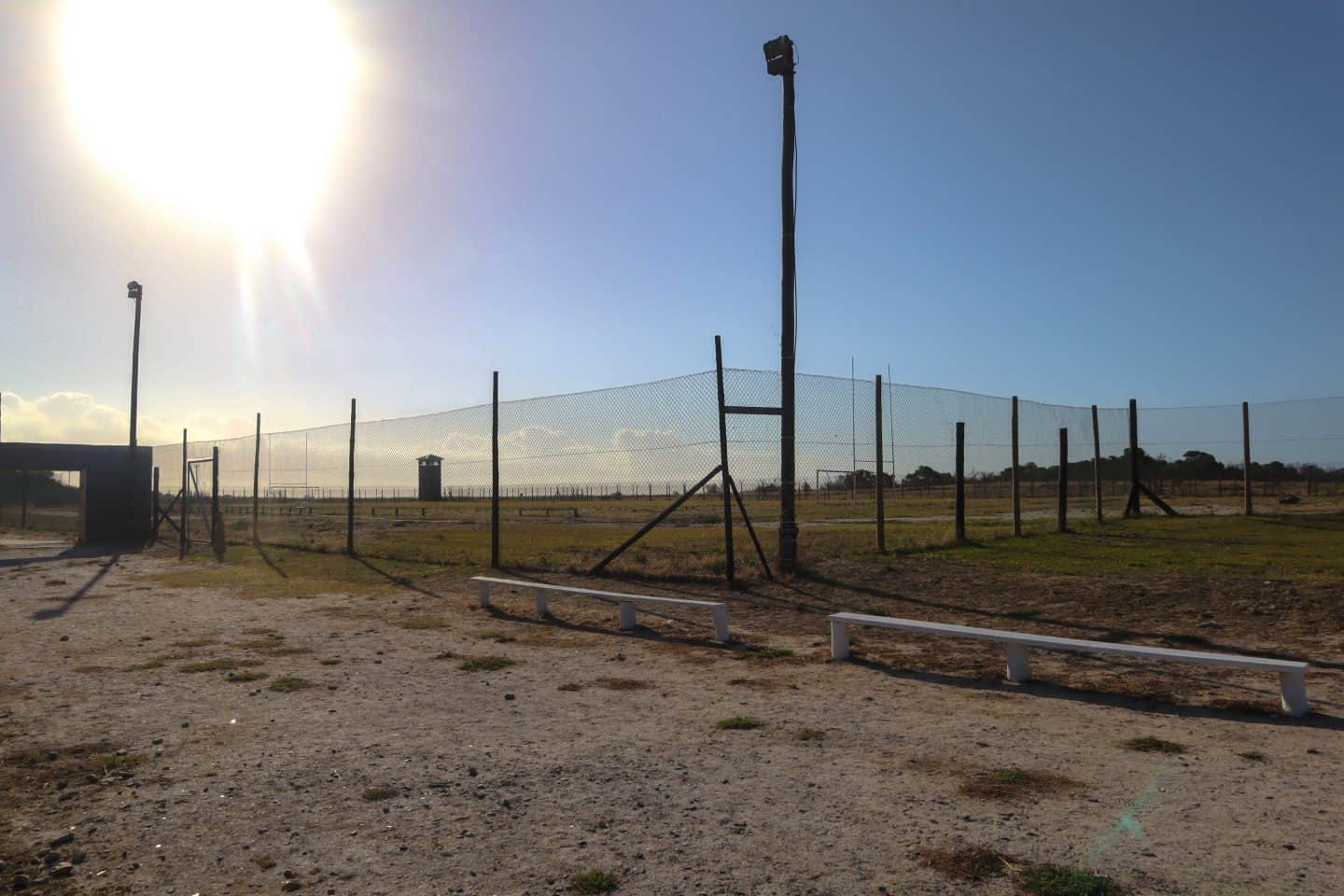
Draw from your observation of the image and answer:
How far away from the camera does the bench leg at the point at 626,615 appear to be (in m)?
8.34

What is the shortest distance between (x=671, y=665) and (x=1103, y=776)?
336 cm

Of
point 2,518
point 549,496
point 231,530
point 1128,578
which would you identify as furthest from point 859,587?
point 2,518

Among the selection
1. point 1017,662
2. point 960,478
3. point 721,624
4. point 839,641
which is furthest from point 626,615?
point 960,478

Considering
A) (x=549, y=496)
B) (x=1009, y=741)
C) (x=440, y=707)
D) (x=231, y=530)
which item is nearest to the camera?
(x=1009, y=741)

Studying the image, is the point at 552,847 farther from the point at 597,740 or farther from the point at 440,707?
the point at 440,707

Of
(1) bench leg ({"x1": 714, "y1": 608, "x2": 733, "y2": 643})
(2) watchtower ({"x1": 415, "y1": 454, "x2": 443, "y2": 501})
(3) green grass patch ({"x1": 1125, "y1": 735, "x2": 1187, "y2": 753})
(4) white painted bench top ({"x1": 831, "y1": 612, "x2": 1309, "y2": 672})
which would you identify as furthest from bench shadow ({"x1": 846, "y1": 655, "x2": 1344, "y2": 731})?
(2) watchtower ({"x1": 415, "y1": 454, "x2": 443, "y2": 501})

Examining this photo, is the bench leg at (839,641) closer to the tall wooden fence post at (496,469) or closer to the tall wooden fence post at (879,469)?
the tall wooden fence post at (879,469)

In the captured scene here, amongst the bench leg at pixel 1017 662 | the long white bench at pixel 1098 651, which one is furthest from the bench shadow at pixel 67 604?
the bench leg at pixel 1017 662

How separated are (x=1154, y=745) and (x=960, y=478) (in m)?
8.78

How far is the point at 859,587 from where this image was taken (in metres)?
9.90

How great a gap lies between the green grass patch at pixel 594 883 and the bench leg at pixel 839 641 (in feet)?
13.0

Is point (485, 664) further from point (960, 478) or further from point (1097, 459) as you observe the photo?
point (1097, 459)

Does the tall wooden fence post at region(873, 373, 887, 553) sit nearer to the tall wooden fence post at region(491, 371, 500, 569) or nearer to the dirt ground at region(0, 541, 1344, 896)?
the dirt ground at region(0, 541, 1344, 896)

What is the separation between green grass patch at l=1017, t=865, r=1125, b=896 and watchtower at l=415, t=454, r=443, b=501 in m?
13.2
